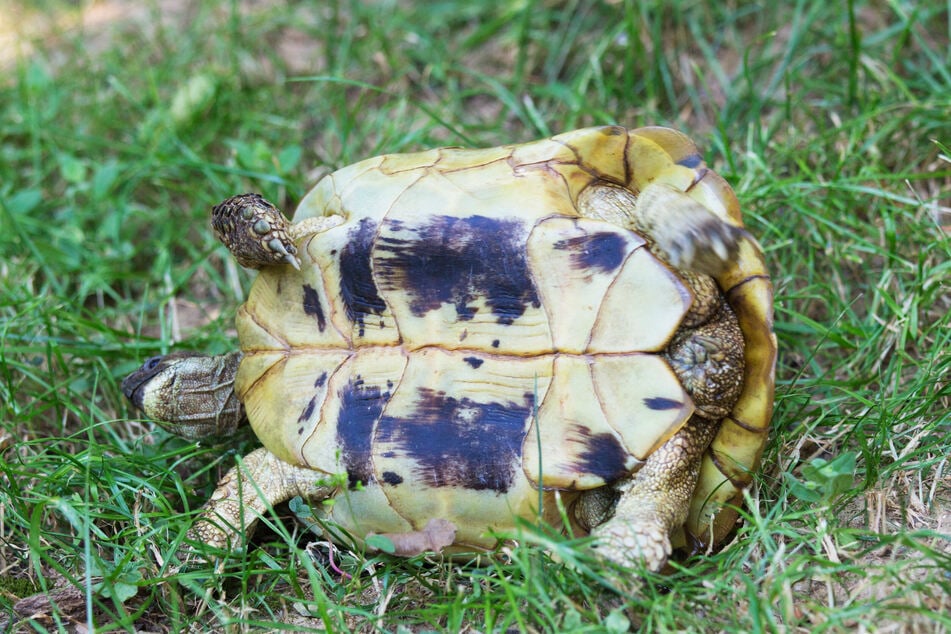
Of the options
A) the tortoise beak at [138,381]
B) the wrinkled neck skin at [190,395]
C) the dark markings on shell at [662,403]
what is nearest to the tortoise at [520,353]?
the dark markings on shell at [662,403]

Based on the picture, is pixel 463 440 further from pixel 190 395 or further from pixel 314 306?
pixel 190 395

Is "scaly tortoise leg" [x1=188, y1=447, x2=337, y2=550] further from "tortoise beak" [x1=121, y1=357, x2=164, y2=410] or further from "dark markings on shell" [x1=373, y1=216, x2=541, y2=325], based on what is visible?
"dark markings on shell" [x1=373, y1=216, x2=541, y2=325]

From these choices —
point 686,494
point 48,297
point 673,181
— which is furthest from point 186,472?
point 673,181

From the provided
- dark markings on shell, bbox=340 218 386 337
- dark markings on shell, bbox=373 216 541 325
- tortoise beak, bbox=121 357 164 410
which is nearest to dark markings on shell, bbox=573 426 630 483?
dark markings on shell, bbox=373 216 541 325

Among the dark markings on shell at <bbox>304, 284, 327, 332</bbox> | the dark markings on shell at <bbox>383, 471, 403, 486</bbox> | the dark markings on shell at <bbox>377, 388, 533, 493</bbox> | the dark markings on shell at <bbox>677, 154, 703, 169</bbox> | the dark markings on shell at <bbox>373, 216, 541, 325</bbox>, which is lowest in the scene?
the dark markings on shell at <bbox>383, 471, 403, 486</bbox>

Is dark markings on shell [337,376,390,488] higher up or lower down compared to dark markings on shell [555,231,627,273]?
lower down

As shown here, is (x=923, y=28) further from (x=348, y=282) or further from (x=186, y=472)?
(x=186, y=472)
